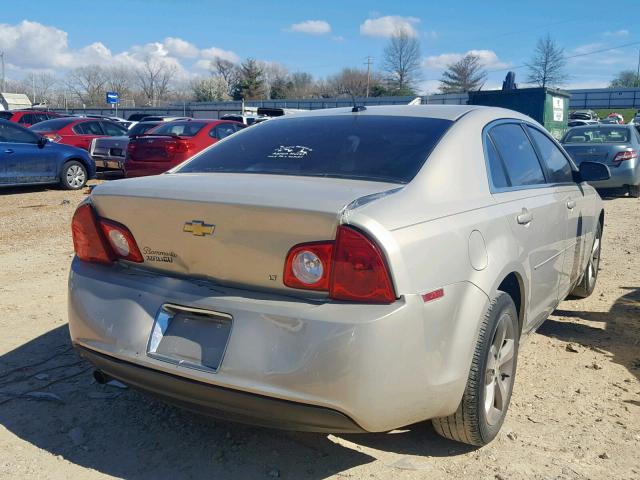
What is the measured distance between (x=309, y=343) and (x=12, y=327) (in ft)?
10.1

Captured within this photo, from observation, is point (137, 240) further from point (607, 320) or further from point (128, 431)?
point (607, 320)

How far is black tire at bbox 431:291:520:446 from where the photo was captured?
106 inches

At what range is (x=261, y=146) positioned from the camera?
3.49m

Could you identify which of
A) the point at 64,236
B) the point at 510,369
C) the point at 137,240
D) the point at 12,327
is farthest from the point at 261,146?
the point at 64,236

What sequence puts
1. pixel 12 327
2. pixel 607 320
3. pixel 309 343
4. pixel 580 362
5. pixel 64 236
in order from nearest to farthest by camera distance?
pixel 309 343 → pixel 580 362 → pixel 12 327 → pixel 607 320 → pixel 64 236

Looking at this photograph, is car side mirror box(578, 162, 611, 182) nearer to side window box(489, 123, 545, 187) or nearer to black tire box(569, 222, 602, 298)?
black tire box(569, 222, 602, 298)

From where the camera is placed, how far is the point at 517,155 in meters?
3.67

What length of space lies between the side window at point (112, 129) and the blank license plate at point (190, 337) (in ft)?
48.4

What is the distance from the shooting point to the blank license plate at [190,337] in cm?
241

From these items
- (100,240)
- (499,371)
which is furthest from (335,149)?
(499,371)

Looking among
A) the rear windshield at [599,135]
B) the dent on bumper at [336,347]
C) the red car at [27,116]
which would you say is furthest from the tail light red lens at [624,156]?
the red car at [27,116]

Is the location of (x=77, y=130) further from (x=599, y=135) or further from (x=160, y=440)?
(x=160, y=440)

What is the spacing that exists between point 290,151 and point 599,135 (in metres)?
11.0

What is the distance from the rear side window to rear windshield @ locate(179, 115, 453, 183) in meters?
13.2
